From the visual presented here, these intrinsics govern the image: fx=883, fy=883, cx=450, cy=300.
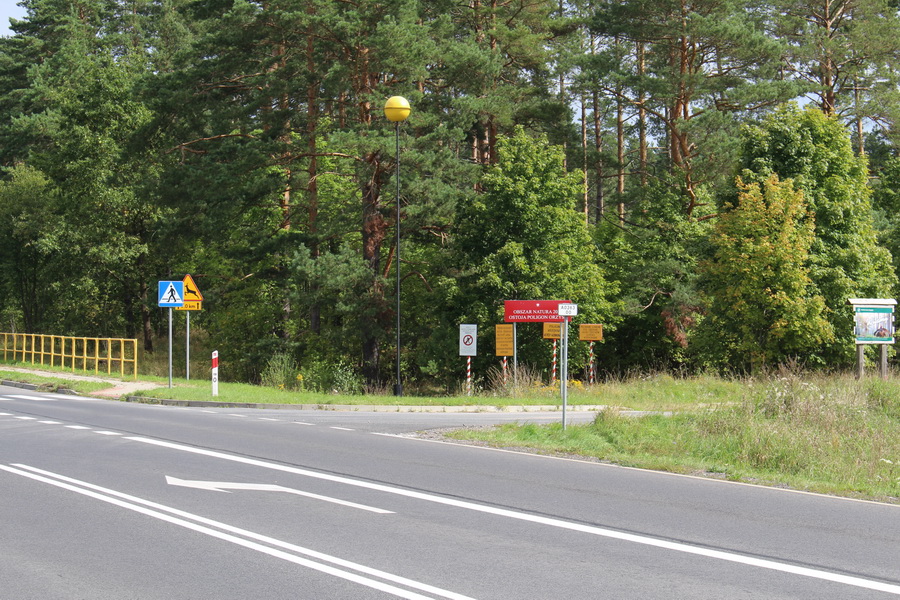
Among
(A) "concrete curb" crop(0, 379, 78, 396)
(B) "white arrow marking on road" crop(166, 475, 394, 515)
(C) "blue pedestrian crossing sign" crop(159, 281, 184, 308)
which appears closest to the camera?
(B) "white arrow marking on road" crop(166, 475, 394, 515)

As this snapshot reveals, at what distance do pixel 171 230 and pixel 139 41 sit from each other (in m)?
31.3

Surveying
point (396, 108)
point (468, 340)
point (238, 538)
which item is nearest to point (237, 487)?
point (238, 538)

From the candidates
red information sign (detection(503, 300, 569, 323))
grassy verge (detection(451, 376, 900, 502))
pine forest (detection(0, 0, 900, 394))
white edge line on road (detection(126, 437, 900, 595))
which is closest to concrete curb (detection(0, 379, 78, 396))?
pine forest (detection(0, 0, 900, 394))

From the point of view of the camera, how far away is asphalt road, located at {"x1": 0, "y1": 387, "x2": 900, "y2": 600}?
652 centimetres

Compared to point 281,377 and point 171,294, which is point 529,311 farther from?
point 171,294

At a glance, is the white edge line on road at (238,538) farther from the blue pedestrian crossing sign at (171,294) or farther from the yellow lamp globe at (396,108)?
the blue pedestrian crossing sign at (171,294)

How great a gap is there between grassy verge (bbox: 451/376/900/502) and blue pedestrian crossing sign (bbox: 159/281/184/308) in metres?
14.7

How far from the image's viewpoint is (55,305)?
6009 cm

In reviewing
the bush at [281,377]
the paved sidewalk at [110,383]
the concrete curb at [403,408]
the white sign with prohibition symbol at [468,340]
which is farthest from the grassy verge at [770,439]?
the bush at [281,377]

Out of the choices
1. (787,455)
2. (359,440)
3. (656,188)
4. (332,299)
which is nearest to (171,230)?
(332,299)

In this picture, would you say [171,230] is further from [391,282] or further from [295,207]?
[391,282]

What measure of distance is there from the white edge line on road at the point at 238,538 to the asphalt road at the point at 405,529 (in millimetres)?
27

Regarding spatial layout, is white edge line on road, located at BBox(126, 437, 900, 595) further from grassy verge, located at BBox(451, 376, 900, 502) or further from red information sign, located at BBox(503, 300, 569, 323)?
red information sign, located at BBox(503, 300, 569, 323)

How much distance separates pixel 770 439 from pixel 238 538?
27.4 ft
